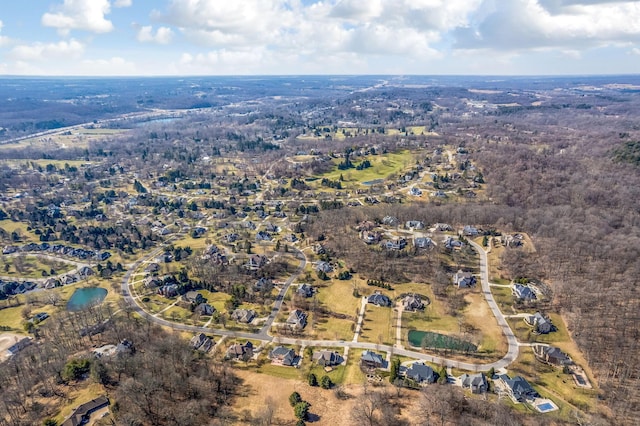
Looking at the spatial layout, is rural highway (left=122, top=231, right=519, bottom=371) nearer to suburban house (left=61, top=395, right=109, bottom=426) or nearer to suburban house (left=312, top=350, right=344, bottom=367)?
suburban house (left=312, top=350, right=344, bottom=367)

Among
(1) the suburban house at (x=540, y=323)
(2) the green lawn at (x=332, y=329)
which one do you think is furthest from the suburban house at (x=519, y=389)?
(2) the green lawn at (x=332, y=329)

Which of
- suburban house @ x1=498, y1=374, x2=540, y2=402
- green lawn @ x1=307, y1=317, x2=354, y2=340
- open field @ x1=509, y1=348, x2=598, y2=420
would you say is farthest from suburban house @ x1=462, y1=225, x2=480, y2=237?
suburban house @ x1=498, y1=374, x2=540, y2=402

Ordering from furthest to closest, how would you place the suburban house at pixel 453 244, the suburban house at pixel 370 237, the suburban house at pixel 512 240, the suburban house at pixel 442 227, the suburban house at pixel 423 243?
the suburban house at pixel 442 227, the suburban house at pixel 370 237, the suburban house at pixel 423 243, the suburban house at pixel 453 244, the suburban house at pixel 512 240

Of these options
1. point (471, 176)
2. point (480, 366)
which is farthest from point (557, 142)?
point (480, 366)

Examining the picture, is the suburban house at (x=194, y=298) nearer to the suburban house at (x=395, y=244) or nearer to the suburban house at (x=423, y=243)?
the suburban house at (x=395, y=244)

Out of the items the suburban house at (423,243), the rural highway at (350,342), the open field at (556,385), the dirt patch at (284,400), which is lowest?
the dirt patch at (284,400)
